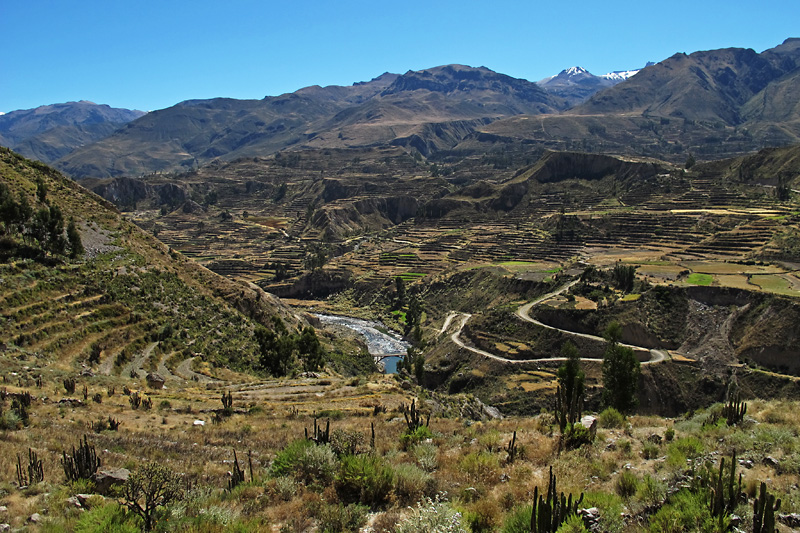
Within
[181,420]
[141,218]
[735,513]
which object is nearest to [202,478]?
[181,420]

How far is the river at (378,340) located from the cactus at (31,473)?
5543 centimetres

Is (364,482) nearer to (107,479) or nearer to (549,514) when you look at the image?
Answer: (549,514)

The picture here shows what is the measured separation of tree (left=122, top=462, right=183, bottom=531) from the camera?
363 inches

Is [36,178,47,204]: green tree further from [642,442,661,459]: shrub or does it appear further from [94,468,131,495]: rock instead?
[642,442,661,459]: shrub

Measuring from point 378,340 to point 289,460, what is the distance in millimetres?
69741

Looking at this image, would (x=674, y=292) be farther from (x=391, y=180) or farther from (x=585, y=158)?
(x=391, y=180)

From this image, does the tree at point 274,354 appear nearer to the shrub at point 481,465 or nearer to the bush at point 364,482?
the shrub at point 481,465

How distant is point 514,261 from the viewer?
95.5 m

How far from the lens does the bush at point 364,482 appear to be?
35.2ft

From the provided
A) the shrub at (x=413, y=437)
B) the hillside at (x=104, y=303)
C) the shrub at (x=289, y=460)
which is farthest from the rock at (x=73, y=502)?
the hillside at (x=104, y=303)

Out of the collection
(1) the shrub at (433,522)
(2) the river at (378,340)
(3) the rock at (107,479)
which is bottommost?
(2) the river at (378,340)

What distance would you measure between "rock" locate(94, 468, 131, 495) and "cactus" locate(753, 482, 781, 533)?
1198cm

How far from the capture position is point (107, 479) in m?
11.1

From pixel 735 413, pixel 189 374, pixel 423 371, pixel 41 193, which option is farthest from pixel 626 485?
pixel 41 193
